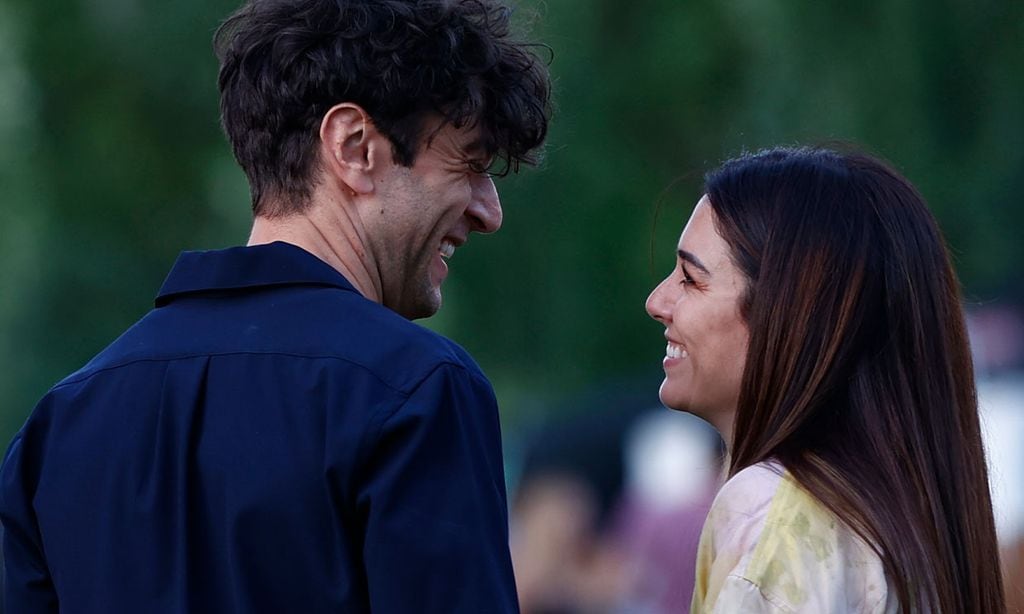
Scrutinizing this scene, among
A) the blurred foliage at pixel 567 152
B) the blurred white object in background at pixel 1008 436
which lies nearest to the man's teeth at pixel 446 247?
the blurred foliage at pixel 567 152

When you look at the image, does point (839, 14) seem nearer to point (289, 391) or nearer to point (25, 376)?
point (25, 376)

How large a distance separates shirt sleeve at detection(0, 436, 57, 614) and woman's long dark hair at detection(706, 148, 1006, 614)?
3.04ft

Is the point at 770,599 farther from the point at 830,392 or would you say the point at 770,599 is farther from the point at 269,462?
the point at 269,462

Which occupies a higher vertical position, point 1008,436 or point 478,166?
point 478,166

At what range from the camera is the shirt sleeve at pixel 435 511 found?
1.41m

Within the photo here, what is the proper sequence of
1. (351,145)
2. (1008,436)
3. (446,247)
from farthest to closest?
(1008,436) < (446,247) < (351,145)

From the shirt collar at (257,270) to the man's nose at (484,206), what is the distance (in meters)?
0.30

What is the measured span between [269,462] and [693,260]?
Result: 2.78 feet

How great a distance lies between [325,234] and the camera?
1.69m

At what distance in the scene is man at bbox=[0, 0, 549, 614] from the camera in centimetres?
143

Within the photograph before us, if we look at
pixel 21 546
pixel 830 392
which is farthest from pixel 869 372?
pixel 21 546

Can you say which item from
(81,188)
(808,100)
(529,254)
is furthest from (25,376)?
(808,100)

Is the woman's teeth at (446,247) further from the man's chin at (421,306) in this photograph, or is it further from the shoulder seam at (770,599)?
the shoulder seam at (770,599)

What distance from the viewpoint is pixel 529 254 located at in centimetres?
579
